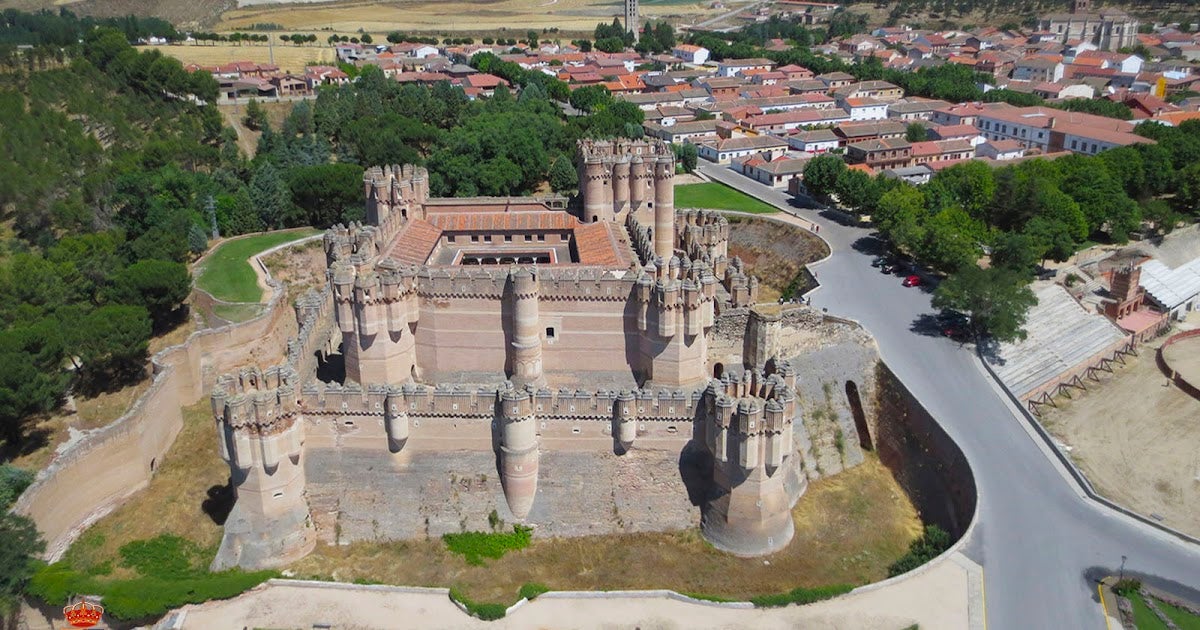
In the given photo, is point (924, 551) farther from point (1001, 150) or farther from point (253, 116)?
point (253, 116)

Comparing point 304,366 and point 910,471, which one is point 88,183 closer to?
point 304,366

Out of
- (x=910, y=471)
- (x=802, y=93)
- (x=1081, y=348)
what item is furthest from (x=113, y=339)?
(x=802, y=93)

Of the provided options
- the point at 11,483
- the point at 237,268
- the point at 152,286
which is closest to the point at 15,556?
the point at 11,483

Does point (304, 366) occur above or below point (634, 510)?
above

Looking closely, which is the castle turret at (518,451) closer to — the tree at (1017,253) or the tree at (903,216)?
the tree at (903,216)

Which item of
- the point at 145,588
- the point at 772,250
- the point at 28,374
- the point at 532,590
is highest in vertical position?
the point at 28,374

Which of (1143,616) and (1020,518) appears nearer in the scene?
(1143,616)
